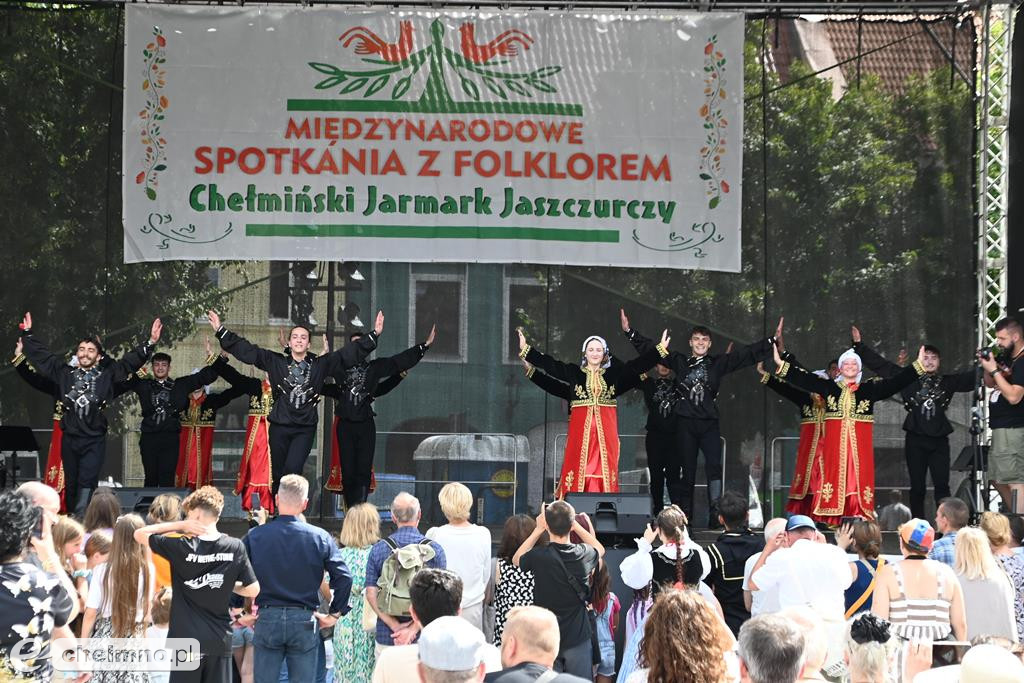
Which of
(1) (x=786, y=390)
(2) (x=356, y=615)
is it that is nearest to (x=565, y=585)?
(2) (x=356, y=615)

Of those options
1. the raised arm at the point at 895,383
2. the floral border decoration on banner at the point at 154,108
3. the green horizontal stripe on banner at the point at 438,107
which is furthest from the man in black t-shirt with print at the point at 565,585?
the floral border decoration on banner at the point at 154,108

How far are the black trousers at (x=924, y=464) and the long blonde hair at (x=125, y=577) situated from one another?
234 inches

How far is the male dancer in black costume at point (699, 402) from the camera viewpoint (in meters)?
8.83

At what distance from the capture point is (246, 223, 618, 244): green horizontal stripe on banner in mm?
9227

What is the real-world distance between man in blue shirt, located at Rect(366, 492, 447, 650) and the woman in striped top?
164cm

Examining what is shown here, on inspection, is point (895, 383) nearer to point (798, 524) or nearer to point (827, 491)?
point (827, 491)

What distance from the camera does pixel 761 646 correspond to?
9.16 feet

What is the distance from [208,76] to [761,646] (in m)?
7.45

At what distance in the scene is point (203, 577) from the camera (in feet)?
14.2

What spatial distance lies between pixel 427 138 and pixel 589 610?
5.03 m

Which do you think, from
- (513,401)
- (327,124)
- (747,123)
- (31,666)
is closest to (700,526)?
(513,401)

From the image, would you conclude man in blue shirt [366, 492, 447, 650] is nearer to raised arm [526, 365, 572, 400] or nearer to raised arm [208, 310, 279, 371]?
raised arm [208, 310, 279, 371]

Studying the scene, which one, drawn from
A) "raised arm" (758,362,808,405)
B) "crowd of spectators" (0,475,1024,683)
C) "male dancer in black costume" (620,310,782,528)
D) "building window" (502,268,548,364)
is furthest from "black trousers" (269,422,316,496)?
"raised arm" (758,362,808,405)

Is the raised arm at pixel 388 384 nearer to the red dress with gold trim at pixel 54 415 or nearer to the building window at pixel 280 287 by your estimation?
the building window at pixel 280 287
